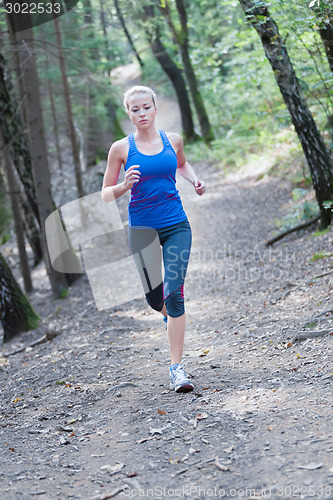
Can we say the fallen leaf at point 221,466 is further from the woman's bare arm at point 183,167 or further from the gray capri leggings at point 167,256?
the woman's bare arm at point 183,167

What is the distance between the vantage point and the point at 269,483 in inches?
106

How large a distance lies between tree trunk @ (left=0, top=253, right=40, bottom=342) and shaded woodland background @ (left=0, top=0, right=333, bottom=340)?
2cm

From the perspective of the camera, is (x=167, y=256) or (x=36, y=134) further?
(x=36, y=134)

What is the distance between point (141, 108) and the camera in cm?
421

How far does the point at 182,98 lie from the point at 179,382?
71.5ft

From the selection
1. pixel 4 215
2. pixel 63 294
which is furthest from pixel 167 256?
pixel 4 215

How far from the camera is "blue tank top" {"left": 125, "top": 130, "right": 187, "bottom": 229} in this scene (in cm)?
413

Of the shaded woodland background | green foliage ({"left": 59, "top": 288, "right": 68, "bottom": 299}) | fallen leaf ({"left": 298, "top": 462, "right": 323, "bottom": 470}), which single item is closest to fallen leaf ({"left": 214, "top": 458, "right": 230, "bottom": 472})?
fallen leaf ({"left": 298, "top": 462, "right": 323, "bottom": 470})
